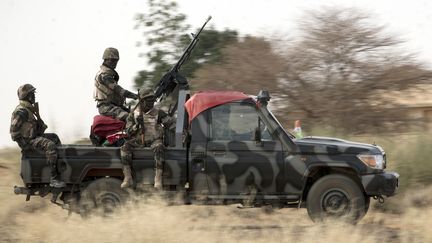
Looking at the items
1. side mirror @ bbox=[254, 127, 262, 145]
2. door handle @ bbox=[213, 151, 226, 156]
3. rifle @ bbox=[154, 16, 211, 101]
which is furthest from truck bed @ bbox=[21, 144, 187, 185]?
rifle @ bbox=[154, 16, 211, 101]

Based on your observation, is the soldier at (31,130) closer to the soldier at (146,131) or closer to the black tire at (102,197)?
the black tire at (102,197)

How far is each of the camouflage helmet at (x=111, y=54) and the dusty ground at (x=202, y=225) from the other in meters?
2.22

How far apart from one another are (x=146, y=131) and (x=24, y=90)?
6.00 feet

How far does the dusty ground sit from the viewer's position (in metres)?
A: 7.48

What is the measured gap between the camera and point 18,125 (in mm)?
8797

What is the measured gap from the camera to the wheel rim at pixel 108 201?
28.7ft

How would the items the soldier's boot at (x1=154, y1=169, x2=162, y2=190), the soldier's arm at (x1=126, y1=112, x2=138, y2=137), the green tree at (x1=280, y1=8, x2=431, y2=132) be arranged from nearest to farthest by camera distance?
the soldier's boot at (x1=154, y1=169, x2=162, y2=190)
the soldier's arm at (x1=126, y1=112, x2=138, y2=137)
the green tree at (x1=280, y1=8, x2=431, y2=132)

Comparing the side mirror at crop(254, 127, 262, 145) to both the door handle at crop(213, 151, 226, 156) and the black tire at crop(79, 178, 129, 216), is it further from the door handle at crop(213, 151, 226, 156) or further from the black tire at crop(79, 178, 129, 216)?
the black tire at crop(79, 178, 129, 216)

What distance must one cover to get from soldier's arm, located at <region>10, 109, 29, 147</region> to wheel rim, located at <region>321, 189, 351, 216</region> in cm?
409

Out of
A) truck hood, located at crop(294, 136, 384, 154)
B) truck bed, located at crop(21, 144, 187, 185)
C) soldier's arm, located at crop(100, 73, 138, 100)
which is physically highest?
soldier's arm, located at crop(100, 73, 138, 100)

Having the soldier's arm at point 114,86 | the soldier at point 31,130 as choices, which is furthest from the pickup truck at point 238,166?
the soldier's arm at point 114,86

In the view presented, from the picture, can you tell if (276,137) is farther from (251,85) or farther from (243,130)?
(251,85)

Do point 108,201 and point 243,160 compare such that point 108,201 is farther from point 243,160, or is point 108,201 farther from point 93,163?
point 243,160

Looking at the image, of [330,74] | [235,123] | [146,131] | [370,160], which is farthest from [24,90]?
[330,74]
